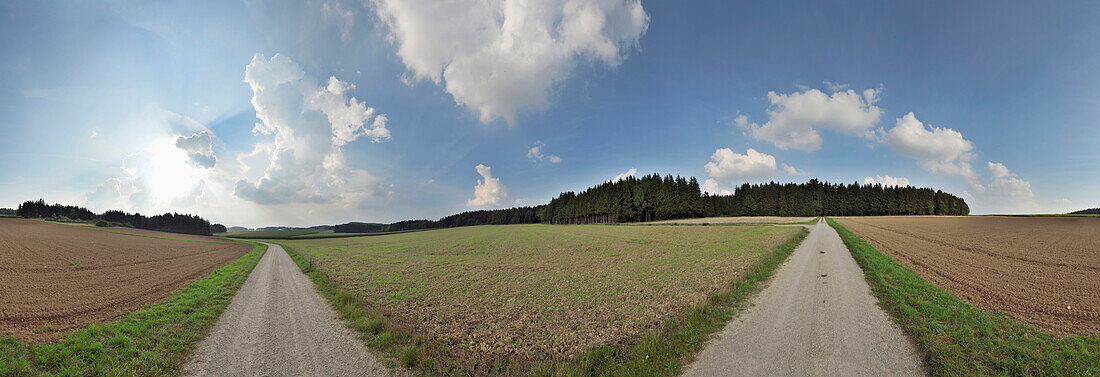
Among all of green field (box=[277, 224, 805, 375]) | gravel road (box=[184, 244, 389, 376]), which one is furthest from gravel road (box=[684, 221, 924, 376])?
gravel road (box=[184, 244, 389, 376])

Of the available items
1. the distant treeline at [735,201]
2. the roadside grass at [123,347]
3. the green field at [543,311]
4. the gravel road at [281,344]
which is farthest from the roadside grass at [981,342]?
the distant treeline at [735,201]

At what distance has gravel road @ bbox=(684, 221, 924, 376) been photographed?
22.5 feet

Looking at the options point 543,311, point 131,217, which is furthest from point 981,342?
point 131,217

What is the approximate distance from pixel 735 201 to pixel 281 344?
142 metres

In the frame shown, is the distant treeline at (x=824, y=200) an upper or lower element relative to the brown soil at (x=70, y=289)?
upper

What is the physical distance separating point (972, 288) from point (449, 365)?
776 inches

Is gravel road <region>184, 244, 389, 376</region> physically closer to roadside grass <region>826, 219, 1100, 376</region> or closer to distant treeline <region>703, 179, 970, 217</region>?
roadside grass <region>826, 219, 1100, 376</region>

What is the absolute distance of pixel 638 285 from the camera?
15.1 metres

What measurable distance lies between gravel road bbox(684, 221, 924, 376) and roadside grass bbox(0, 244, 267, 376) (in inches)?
502

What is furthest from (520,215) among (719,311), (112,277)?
(719,311)

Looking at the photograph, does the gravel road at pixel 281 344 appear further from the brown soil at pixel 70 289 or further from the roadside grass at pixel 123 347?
the brown soil at pixel 70 289

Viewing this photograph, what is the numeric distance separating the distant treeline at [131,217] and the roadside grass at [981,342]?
749 feet

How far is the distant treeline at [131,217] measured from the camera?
472 ft

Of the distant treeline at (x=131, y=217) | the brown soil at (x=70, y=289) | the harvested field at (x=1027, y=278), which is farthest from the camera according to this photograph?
the distant treeline at (x=131, y=217)
